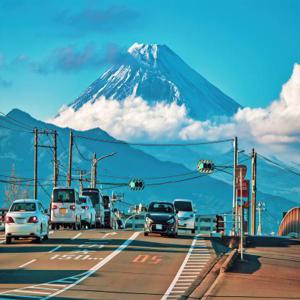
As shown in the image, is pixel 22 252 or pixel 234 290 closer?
pixel 234 290

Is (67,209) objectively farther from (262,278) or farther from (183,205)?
(262,278)

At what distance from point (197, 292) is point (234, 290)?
0.89 metres

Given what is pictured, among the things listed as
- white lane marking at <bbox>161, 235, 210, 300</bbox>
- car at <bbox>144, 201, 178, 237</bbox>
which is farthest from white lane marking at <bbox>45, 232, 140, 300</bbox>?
white lane marking at <bbox>161, 235, 210, 300</bbox>

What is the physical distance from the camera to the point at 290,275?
80.7 ft

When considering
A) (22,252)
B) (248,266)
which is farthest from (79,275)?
(22,252)

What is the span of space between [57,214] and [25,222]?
13.0m

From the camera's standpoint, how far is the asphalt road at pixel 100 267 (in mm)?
19531

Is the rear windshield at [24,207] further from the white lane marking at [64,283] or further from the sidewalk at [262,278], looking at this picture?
the sidewalk at [262,278]

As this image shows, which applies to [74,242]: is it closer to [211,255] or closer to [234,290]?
[211,255]

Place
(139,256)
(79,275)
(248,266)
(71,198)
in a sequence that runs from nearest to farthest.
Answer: (79,275)
(248,266)
(139,256)
(71,198)

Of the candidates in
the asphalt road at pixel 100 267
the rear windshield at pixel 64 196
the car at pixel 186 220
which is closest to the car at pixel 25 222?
the asphalt road at pixel 100 267

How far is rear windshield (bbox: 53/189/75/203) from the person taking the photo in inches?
1869

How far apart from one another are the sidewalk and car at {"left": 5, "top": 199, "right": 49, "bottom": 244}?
8.43m

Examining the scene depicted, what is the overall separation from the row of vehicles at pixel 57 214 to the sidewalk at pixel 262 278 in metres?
8.62
